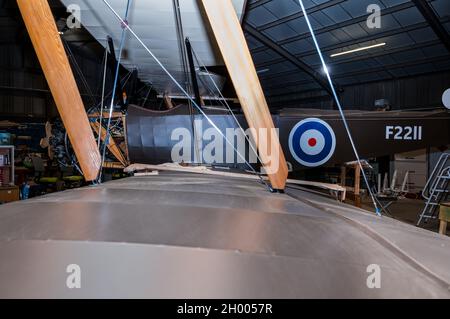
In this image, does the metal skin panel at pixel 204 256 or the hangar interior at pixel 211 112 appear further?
the hangar interior at pixel 211 112

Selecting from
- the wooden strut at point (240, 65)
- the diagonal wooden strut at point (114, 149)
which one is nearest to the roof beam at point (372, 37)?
the diagonal wooden strut at point (114, 149)

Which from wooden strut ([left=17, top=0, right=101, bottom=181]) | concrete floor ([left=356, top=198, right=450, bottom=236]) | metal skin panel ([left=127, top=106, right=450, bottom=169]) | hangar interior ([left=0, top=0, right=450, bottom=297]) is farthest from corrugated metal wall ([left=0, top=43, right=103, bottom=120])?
concrete floor ([left=356, top=198, right=450, bottom=236])

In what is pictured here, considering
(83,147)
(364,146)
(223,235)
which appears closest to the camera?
(223,235)

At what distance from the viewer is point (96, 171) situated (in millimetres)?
1912

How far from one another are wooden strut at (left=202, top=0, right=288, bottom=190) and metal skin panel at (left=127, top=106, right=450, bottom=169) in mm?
1812

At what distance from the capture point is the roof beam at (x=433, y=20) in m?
7.35

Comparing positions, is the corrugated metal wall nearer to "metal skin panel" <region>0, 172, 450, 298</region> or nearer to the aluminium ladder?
the aluminium ladder

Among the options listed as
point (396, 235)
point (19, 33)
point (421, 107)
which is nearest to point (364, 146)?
point (396, 235)

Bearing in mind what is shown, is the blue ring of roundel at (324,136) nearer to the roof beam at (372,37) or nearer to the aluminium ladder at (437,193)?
the aluminium ladder at (437,193)

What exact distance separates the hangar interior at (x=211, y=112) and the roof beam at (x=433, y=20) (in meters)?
0.05

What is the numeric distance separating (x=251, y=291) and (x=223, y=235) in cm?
26

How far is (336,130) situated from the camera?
3.35 metres

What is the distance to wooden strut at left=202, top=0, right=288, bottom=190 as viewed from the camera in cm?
157
